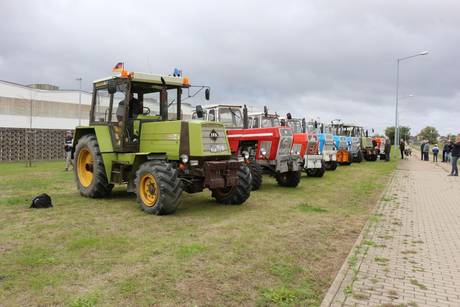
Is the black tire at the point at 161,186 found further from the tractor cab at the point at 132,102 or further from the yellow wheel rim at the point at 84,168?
the yellow wheel rim at the point at 84,168

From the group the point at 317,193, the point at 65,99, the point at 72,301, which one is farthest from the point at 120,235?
the point at 65,99

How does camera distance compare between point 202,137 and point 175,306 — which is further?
point 202,137

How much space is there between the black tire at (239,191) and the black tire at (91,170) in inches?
95.9

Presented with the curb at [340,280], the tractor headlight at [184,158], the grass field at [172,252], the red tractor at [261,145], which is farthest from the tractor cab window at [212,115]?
the curb at [340,280]

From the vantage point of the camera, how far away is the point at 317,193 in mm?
10961

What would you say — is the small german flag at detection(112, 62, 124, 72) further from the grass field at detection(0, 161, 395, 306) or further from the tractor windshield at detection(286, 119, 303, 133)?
the tractor windshield at detection(286, 119, 303, 133)

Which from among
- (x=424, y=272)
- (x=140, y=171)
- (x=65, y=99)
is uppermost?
(x=65, y=99)

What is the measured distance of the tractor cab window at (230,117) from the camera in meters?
12.5

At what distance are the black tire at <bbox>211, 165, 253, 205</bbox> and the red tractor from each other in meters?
2.27

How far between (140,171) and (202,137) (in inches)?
51.9

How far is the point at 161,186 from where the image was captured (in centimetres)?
702

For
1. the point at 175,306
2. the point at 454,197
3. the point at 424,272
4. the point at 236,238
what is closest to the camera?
the point at 175,306

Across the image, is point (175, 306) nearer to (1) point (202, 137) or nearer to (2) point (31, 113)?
(1) point (202, 137)

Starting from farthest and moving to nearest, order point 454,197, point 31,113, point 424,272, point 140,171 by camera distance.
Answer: point 31,113, point 454,197, point 140,171, point 424,272
